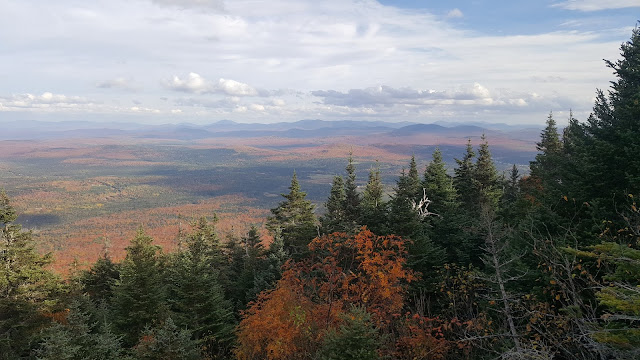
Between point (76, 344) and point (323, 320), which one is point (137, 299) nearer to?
point (76, 344)

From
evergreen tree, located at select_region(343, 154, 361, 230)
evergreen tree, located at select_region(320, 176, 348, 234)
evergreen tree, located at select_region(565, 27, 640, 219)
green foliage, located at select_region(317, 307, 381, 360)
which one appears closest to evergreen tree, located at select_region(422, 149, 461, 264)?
evergreen tree, located at select_region(343, 154, 361, 230)

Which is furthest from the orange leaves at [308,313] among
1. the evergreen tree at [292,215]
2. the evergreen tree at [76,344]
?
the evergreen tree at [292,215]

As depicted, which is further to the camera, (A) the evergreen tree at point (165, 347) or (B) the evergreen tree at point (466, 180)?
(B) the evergreen tree at point (466, 180)

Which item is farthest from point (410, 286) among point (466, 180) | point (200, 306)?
point (466, 180)

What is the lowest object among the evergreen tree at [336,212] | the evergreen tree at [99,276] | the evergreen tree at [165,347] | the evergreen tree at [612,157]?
the evergreen tree at [99,276]

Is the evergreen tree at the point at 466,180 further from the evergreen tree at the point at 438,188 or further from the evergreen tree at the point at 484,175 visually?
the evergreen tree at the point at 438,188
